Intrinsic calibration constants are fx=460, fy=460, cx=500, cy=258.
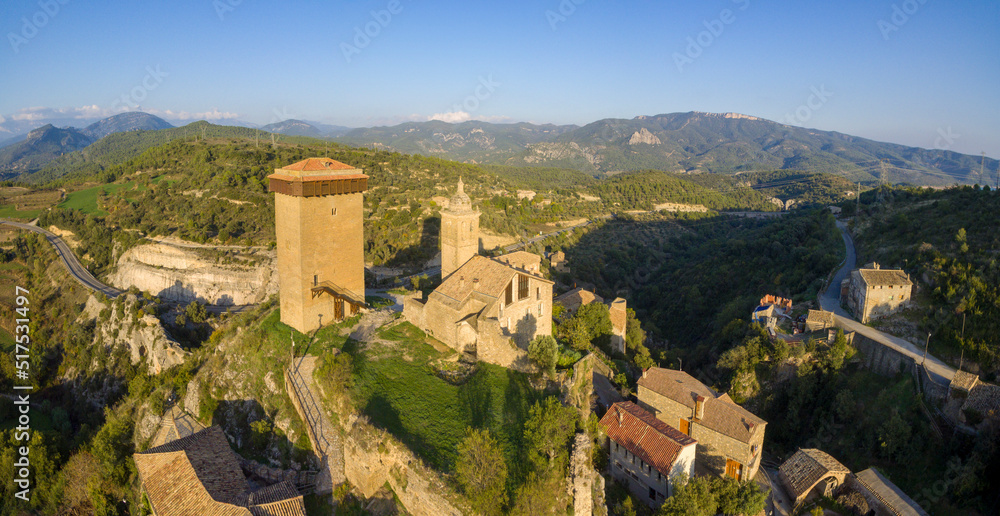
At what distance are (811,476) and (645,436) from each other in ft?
20.5

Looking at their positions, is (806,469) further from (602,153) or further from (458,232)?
(602,153)

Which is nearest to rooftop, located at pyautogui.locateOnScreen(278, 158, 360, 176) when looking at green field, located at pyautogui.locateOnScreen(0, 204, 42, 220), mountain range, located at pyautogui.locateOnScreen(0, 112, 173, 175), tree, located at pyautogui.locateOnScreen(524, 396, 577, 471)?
tree, located at pyautogui.locateOnScreen(524, 396, 577, 471)

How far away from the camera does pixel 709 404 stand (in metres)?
17.9

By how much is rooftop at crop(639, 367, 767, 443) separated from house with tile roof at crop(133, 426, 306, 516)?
13711 millimetres

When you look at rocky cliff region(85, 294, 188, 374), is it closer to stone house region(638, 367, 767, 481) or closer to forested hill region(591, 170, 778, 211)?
stone house region(638, 367, 767, 481)

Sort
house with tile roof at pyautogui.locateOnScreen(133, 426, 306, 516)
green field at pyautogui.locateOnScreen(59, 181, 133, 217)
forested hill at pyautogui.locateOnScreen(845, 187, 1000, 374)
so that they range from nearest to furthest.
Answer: house with tile roof at pyautogui.locateOnScreen(133, 426, 306, 516)
forested hill at pyautogui.locateOnScreen(845, 187, 1000, 374)
green field at pyautogui.locateOnScreen(59, 181, 133, 217)

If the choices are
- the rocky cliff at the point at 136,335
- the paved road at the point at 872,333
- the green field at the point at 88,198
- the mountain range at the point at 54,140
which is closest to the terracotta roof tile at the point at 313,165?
the rocky cliff at the point at 136,335

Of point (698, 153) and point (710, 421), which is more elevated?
point (698, 153)

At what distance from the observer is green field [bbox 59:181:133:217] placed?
4945 centimetres

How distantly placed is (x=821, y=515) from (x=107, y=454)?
26174 millimetres

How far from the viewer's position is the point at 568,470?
13.1m

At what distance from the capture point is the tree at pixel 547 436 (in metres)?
12.8

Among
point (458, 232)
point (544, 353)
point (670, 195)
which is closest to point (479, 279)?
point (458, 232)

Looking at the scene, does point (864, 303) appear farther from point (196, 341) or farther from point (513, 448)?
point (196, 341)
